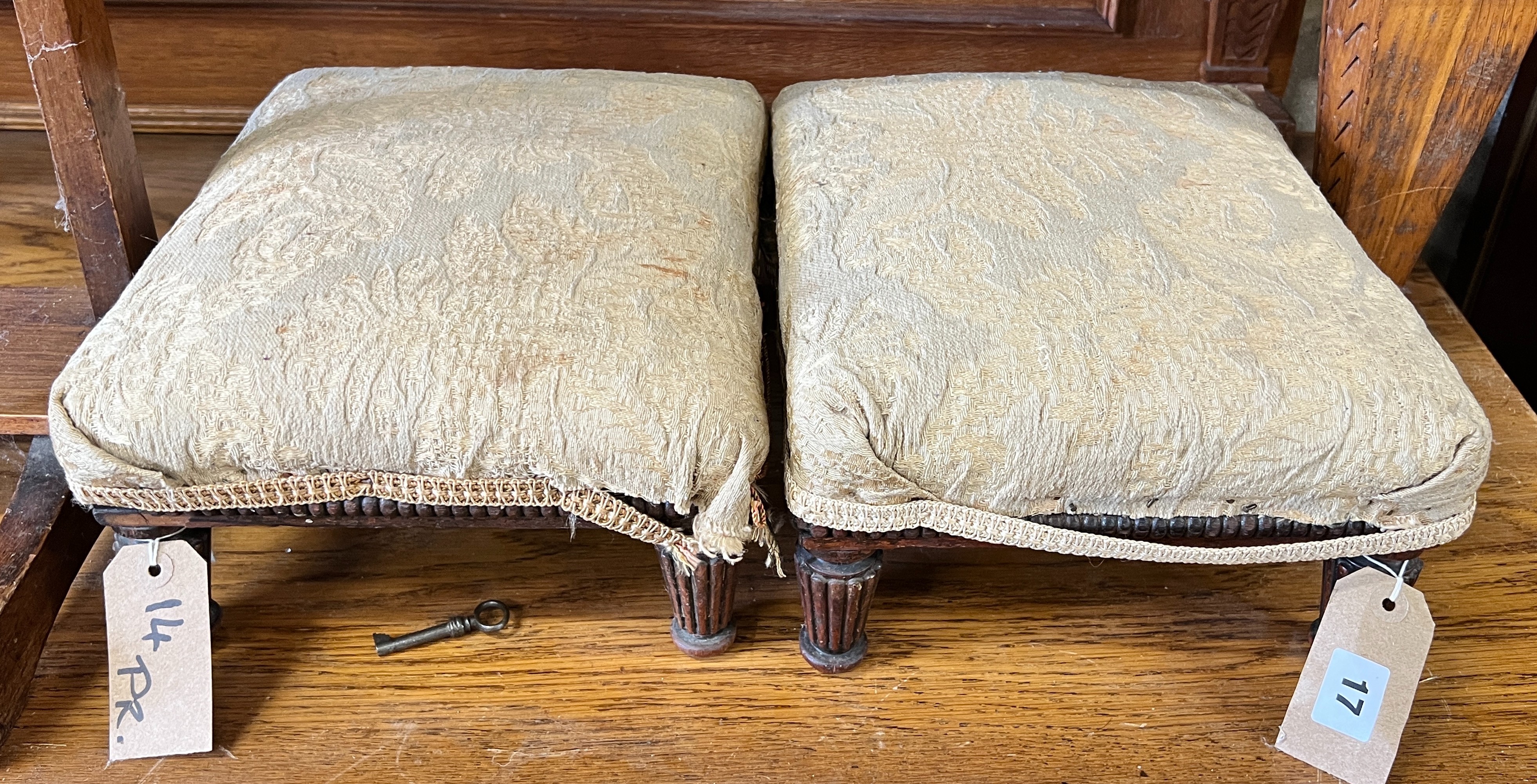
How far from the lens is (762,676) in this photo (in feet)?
2.97

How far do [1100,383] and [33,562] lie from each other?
2.61 ft

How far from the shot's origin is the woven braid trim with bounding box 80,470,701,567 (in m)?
0.76

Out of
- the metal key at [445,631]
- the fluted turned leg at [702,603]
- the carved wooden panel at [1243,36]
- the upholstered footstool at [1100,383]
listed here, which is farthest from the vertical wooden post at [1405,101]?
the metal key at [445,631]

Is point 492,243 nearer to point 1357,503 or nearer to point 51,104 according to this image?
point 51,104

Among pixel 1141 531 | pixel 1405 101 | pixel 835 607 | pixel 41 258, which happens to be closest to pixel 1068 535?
pixel 1141 531

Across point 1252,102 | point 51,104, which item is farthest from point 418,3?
point 1252,102

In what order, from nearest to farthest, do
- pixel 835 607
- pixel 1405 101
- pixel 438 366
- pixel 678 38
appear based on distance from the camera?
pixel 438 366 < pixel 835 607 < pixel 1405 101 < pixel 678 38

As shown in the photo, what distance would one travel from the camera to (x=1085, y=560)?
1.02m

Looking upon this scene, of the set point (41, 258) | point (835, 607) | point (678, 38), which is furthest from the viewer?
point (678, 38)

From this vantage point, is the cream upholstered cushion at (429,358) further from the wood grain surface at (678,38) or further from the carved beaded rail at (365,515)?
the wood grain surface at (678,38)

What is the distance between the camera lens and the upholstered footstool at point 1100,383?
733 millimetres

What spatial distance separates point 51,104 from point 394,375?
40 cm

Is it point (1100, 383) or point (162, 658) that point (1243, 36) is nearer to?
point (1100, 383)

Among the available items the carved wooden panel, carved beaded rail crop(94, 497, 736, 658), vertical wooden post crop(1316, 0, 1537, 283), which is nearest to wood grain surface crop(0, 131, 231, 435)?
carved beaded rail crop(94, 497, 736, 658)
